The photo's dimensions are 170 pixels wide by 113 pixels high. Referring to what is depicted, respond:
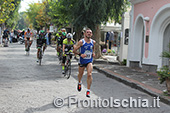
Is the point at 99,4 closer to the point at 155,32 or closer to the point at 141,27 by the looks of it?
the point at 141,27

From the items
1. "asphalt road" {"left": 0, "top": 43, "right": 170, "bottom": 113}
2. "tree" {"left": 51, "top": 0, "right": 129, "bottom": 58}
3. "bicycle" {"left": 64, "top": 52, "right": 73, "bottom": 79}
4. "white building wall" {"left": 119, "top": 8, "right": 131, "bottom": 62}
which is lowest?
"asphalt road" {"left": 0, "top": 43, "right": 170, "bottom": 113}

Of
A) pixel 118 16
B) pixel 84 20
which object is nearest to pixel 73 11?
pixel 84 20

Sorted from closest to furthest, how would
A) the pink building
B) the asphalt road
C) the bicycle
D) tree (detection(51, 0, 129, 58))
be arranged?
1. the asphalt road
2. the bicycle
3. the pink building
4. tree (detection(51, 0, 129, 58))

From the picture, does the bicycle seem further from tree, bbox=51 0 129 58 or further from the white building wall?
the white building wall

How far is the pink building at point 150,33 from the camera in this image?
1555cm

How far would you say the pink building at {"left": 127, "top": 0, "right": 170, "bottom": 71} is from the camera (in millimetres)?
15547

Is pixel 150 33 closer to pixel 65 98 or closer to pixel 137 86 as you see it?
pixel 137 86

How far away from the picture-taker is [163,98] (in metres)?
8.62

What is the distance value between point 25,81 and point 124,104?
4.41m

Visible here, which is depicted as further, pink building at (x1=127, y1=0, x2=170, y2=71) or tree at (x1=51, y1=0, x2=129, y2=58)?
tree at (x1=51, y1=0, x2=129, y2=58)

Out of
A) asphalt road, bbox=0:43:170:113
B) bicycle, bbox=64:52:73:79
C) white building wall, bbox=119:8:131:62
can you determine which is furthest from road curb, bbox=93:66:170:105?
white building wall, bbox=119:8:131:62

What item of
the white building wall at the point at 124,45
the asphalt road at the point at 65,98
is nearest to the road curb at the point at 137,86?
the asphalt road at the point at 65,98

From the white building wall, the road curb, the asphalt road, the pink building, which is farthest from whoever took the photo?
the white building wall

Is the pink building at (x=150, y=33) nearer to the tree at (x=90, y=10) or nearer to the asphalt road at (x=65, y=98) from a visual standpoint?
the tree at (x=90, y=10)
